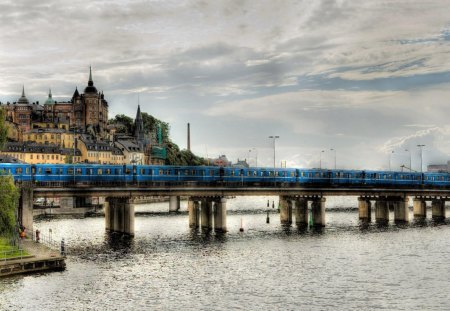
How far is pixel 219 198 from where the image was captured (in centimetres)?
11994

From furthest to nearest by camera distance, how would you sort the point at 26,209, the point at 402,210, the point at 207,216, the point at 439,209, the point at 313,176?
the point at 439,209 → the point at 402,210 → the point at 313,176 → the point at 207,216 → the point at 26,209

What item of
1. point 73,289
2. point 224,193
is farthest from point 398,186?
point 73,289

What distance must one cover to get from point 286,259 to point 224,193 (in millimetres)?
36775

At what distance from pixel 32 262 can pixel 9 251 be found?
3326 mm

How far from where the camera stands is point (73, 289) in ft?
208

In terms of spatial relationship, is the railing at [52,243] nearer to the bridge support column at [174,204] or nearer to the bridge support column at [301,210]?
the bridge support column at [301,210]

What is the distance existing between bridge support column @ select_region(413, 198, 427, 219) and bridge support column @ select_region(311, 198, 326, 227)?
3977cm

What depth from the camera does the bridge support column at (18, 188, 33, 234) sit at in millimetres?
95375

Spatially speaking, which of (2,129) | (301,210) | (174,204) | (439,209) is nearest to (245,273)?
(2,129)

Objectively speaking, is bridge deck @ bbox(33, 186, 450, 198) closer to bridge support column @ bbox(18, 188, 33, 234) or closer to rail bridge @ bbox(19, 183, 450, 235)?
rail bridge @ bbox(19, 183, 450, 235)

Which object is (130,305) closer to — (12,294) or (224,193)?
(12,294)

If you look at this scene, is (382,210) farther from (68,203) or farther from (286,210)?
(68,203)

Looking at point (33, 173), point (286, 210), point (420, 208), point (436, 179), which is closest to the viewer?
point (33, 173)

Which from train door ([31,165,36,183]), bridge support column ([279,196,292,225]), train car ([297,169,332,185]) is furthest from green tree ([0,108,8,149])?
bridge support column ([279,196,292,225])
